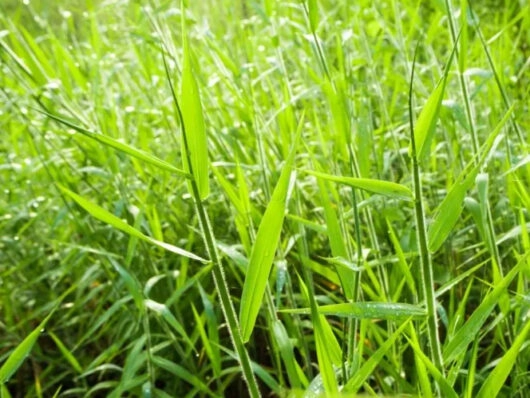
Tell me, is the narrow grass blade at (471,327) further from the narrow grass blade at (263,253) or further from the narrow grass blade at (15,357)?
the narrow grass blade at (15,357)

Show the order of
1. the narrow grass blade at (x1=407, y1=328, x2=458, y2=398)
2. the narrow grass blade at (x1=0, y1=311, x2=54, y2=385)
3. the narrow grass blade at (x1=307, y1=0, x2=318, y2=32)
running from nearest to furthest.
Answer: the narrow grass blade at (x1=407, y1=328, x2=458, y2=398), the narrow grass blade at (x1=0, y1=311, x2=54, y2=385), the narrow grass blade at (x1=307, y1=0, x2=318, y2=32)

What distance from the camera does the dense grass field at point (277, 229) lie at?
0.88 m

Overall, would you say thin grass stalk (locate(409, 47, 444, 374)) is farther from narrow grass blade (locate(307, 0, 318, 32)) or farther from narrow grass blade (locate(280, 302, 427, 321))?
narrow grass blade (locate(307, 0, 318, 32))

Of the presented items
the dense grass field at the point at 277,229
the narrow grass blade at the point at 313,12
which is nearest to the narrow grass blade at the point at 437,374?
the dense grass field at the point at 277,229

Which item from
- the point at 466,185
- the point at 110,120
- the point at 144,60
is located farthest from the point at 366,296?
the point at 144,60

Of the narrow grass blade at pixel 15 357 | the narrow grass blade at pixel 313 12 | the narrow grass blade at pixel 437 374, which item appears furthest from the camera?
the narrow grass blade at pixel 313 12

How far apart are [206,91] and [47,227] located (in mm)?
590

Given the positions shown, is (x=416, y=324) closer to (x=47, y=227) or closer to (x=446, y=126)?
(x=446, y=126)

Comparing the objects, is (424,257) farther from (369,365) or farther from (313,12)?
(313,12)

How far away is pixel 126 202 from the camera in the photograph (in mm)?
1708

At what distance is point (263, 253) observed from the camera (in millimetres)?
853

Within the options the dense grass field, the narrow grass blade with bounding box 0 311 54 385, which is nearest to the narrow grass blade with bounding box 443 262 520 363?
the dense grass field

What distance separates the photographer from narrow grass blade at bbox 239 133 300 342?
2.77ft

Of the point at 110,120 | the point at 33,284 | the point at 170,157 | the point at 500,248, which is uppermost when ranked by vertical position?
the point at 110,120
